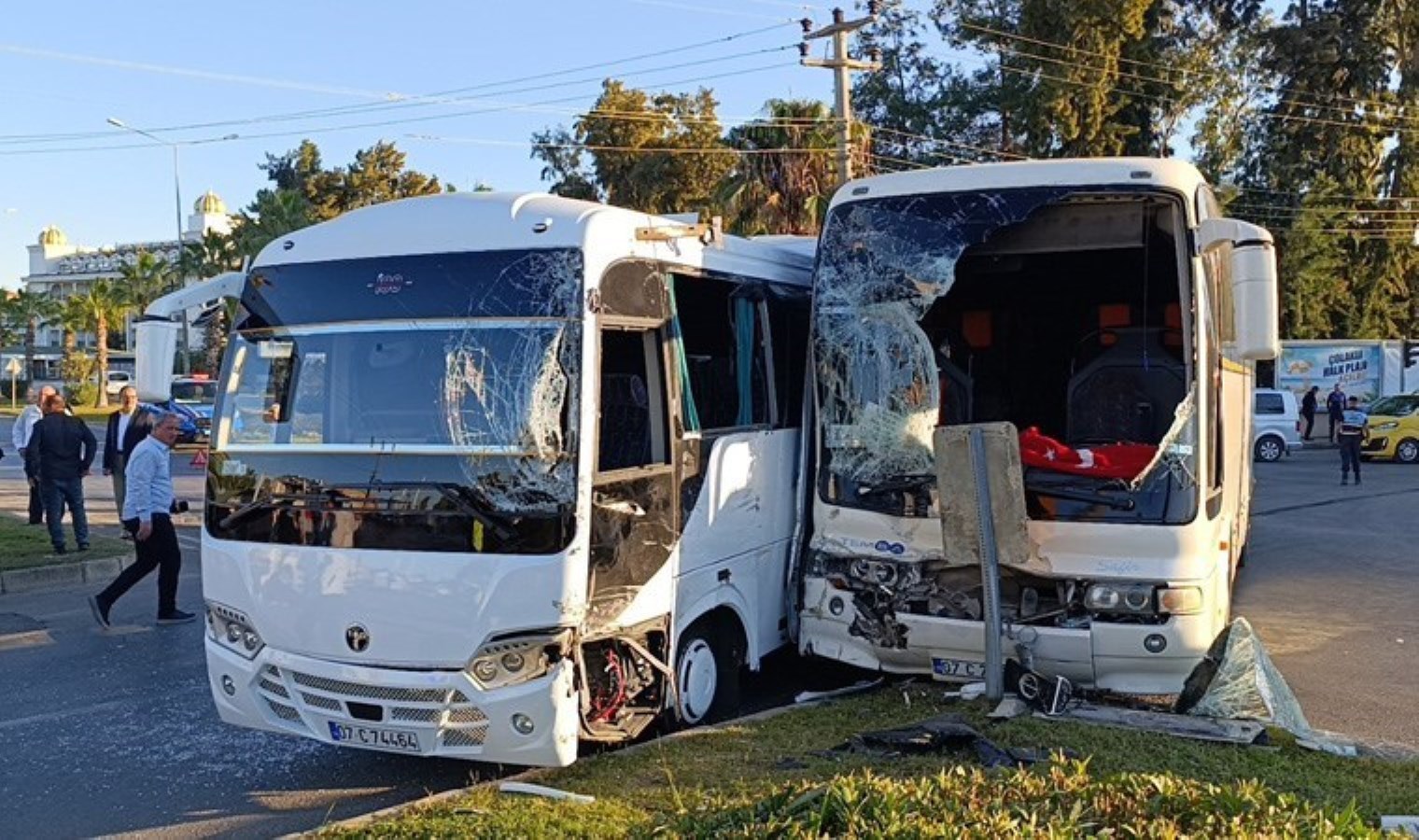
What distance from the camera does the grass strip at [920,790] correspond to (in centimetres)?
333

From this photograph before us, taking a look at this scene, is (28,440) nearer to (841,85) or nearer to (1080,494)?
(1080,494)

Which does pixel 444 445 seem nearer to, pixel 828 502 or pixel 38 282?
pixel 828 502

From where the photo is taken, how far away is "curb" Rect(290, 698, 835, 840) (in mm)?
5168

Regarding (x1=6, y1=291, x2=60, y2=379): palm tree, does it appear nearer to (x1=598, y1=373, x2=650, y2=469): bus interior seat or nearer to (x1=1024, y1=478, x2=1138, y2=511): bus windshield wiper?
(x1=598, y1=373, x2=650, y2=469): bus interior seat

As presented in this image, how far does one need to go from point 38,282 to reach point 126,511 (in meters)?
125

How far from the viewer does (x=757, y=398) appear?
7762 mm

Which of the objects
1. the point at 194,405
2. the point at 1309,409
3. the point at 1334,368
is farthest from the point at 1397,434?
the point at 194,405

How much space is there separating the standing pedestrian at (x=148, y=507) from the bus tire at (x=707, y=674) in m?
5.37

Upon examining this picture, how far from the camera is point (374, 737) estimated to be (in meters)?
5.66

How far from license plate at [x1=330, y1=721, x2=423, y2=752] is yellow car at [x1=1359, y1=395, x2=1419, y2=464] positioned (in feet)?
88.5

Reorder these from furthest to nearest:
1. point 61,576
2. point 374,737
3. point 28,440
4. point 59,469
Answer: point 28,440, point 59,469, point 61,576, point 374,737

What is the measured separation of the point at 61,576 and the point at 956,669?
381 inches

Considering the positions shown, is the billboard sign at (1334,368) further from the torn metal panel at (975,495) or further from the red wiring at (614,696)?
the red wiring at (614,696)

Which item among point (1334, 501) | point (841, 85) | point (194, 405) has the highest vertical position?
point (841, 85)
